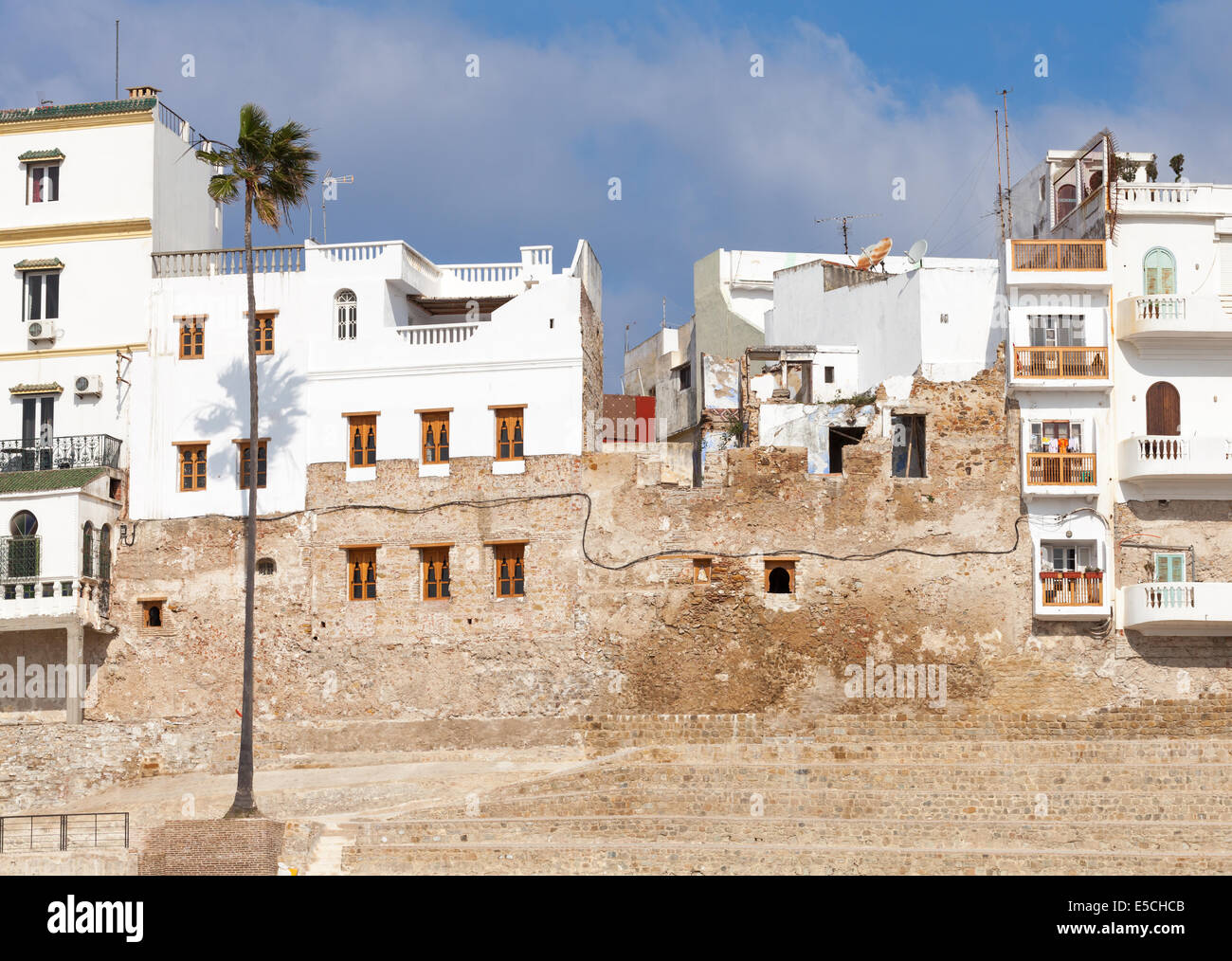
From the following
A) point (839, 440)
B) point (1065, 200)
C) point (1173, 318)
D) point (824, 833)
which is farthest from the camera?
point (839, 440)

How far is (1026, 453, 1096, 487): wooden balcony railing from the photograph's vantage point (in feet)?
121

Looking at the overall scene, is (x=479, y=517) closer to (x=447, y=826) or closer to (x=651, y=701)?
(x=651, y=701)

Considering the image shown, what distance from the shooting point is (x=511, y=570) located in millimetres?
37344

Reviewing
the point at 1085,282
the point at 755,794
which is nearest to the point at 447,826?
the point at 755,794

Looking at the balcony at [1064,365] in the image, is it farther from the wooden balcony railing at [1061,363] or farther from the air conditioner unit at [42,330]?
the air conditioner unit at [42,330]

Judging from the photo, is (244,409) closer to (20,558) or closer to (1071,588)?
(20,558)

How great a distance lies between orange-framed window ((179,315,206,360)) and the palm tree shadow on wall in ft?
2.55

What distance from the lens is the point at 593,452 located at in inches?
1490

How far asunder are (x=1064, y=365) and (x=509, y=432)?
1159 cm

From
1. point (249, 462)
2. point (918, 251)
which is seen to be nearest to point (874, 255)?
point (918, 251)

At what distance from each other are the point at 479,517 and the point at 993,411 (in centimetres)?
1083

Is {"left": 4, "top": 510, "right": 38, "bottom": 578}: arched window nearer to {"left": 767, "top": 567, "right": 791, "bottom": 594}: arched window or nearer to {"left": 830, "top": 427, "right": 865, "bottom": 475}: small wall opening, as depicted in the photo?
{"left": 767, "top": 567, "right": 791, "bottom": 594}: arched window

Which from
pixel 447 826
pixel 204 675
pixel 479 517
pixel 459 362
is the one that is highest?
pixel 459 362

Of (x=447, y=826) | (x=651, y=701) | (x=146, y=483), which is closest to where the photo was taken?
(x=447, y=826)
